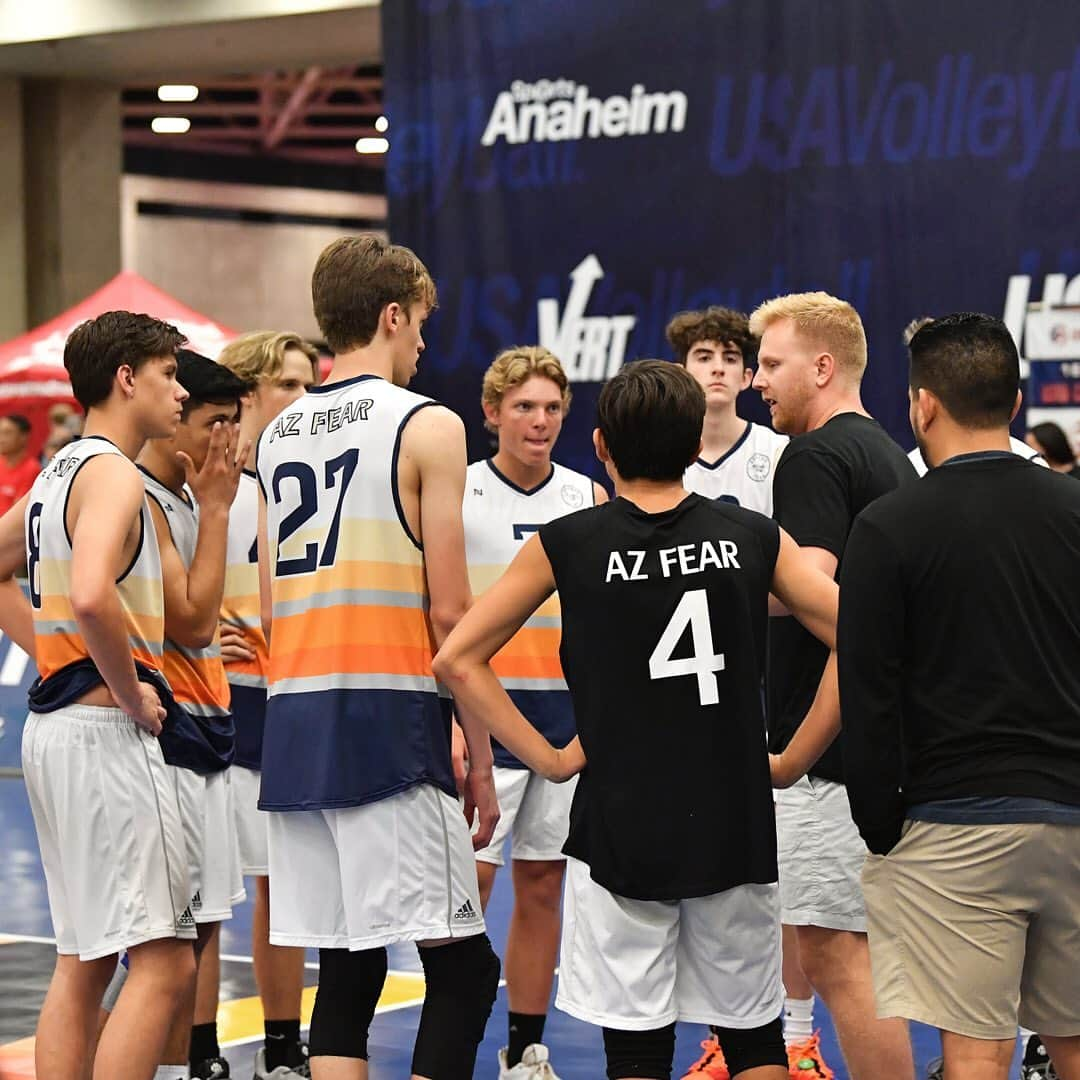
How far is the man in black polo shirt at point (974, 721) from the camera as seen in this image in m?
3.14

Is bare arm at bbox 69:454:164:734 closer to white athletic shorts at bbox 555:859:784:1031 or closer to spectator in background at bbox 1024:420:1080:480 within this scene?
white athletic shorts at bbox 555:859:784:1031

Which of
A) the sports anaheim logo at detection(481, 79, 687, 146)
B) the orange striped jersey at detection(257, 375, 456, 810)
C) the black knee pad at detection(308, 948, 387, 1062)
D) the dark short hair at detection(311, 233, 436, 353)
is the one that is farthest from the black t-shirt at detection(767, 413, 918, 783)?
the sports anaheim logo at detection(481, 79, 687, 146)

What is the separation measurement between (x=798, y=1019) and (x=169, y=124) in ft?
73.7

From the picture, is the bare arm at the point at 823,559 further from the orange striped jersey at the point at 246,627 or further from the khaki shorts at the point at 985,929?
the orange striped jersey at the point at 246,627

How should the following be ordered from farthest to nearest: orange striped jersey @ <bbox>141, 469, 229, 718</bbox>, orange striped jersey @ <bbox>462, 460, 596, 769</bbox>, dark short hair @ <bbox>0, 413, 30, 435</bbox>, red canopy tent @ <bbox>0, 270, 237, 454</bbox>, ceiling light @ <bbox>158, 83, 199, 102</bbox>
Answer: ceiling light @ <bbox>158, 83, 199, 102</bbox> < red canopy tent @ <bbox>0, 270, 237, 454</bbox> < dark short hair @ <bbox>0, 413, 30, 435</bbox> < orange striped jersey @ <bbox>462, 460, 596, 769</bbox> < orange striped jersey @ <bbox>141, 469, 229, 718</bbox>

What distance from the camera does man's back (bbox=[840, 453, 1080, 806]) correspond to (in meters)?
3.14

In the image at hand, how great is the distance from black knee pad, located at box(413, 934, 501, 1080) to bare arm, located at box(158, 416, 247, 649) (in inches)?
36.1

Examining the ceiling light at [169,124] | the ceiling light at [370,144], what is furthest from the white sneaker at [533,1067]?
the ceiling light at [370,144]

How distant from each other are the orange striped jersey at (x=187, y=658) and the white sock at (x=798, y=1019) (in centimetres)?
177

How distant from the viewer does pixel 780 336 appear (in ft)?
14.0

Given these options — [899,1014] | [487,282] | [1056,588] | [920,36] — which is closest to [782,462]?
[1056,588]

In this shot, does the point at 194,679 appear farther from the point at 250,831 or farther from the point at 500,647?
the point at 500,647

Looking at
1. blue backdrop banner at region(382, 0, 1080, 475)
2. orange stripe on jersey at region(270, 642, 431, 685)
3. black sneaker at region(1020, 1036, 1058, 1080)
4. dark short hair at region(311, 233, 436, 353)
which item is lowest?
black sneaker at region(1020, 1036, 1058, 1080)

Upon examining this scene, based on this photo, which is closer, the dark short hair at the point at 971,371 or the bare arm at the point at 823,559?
the dark short hair at the point at 971,371
